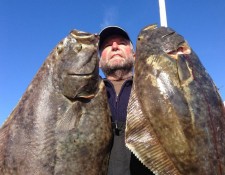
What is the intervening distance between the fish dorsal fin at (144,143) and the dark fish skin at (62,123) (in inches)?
13.4

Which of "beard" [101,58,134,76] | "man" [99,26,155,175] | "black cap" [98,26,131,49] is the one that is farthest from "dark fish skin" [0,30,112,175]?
"black cap" [98,26,131,49]

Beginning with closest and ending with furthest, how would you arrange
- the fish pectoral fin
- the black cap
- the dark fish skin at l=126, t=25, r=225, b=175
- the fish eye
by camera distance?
the dark fish skin at l=126, t=25, r=225, b=175
the fish pectoral fin
the fish eye
the black cap

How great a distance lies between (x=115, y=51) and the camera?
5.72 meters

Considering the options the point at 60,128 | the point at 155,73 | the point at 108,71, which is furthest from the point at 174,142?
the point at 108,71

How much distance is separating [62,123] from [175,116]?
1.12m

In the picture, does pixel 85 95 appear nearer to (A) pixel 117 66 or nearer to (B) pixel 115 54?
(A) pixel 117 66

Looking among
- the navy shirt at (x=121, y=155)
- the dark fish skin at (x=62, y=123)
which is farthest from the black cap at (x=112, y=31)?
the dark fish skin at (x=62, y=123)

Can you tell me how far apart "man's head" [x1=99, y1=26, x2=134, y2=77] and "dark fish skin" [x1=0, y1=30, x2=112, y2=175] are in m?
1.86

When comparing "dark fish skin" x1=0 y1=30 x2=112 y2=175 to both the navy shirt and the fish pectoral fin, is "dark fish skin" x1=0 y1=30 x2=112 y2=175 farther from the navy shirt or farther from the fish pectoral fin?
the navy shirt

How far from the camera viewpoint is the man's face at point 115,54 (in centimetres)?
564

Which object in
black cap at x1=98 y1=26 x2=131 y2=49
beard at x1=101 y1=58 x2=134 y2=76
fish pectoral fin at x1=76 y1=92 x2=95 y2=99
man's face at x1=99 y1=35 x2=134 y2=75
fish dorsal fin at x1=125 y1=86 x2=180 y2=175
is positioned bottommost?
fish dorsal fin at x1=125 y1=86 x2=180 y2=175

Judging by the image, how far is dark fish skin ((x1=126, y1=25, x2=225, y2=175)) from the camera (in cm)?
304

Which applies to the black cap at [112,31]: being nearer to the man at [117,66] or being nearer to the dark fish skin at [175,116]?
the man at [117,66]

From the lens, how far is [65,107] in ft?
11.4
